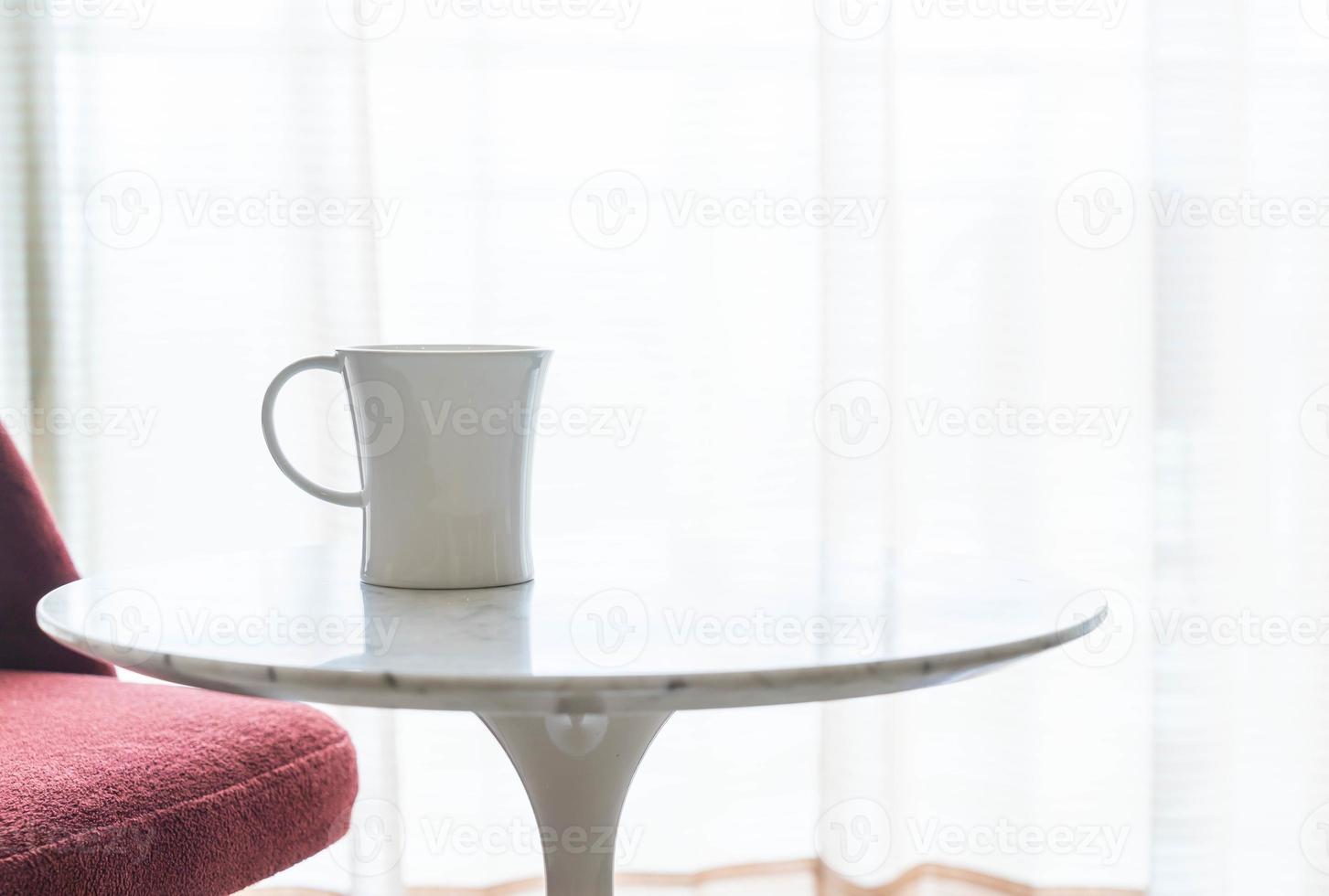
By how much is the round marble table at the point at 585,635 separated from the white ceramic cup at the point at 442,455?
22 millimetres

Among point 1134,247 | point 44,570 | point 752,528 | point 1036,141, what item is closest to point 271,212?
point 44,570

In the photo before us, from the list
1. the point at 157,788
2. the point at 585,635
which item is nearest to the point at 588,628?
the point at 585,635

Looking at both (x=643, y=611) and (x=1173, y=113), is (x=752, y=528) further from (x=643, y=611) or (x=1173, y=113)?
(x=643, y=611)

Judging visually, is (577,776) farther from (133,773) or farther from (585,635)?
(133,773)

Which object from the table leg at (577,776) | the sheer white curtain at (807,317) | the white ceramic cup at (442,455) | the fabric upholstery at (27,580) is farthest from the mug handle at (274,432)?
the sheer white curtain at (807,317)

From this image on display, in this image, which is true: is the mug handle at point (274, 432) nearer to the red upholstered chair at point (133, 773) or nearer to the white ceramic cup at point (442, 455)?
the white ceramic cup at point (442, 455)

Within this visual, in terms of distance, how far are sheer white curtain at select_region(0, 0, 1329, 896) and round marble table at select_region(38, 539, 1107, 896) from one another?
699 mm

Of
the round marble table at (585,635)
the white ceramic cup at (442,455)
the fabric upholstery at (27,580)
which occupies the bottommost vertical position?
the fabric upholstery at (27,580)

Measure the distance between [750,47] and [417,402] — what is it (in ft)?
3.30

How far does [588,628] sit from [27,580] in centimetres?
75

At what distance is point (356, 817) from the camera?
1580 millimetres

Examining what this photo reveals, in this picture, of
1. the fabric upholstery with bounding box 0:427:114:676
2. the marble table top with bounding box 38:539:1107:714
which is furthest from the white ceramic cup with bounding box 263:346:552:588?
the fabric upholstery with bounding box 0:427:114:676

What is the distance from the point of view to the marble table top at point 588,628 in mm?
493

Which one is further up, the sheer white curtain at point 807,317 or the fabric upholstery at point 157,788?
the sheer white curtain at point 807,317
